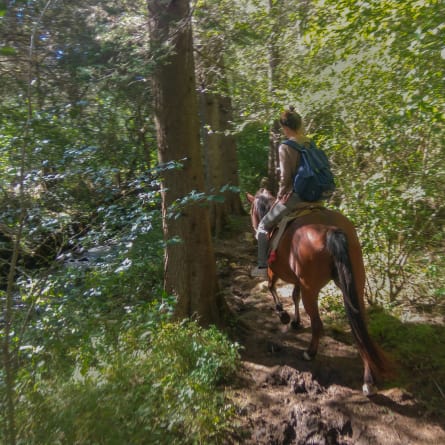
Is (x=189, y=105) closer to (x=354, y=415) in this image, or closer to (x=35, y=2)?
(x=35, y=2)

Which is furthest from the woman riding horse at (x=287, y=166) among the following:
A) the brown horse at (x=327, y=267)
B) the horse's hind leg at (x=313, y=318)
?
the horse's hind leg at (x=313, y=318)

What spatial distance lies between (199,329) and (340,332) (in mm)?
1858

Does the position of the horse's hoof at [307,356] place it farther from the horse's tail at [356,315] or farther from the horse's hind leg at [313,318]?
the horse's tail at [356,315]

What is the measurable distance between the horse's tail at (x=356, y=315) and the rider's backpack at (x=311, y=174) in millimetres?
970

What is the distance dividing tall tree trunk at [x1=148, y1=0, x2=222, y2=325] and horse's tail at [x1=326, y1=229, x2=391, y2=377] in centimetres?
199

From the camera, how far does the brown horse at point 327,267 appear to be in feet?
11.5

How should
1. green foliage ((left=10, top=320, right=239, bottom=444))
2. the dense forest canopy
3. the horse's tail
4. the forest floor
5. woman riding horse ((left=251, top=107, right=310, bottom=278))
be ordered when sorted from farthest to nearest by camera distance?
woman riding horse ((left=251, top=107, right=310, bottom=278)) < the horse's tail < the forest floor < the dense forest canopy < green foliage ((left=10, top=320, right=239, bottom=444))

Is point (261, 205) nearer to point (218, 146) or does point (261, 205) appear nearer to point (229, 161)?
point (218, 146)

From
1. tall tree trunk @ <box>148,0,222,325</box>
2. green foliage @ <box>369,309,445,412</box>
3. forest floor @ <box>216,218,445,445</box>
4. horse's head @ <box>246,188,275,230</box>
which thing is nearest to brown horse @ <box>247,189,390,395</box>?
forest floor @ <box>216,218,445,445</box>

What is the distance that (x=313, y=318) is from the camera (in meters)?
4.16

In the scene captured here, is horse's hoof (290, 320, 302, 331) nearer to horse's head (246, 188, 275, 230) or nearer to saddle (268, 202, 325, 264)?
saddle (268, 202, 325, 264)

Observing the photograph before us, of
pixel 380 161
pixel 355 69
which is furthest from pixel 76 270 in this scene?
pixel 355 69

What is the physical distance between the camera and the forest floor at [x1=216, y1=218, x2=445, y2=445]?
3223mm

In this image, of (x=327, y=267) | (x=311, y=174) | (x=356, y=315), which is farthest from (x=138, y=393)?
(x=311, y=174)
